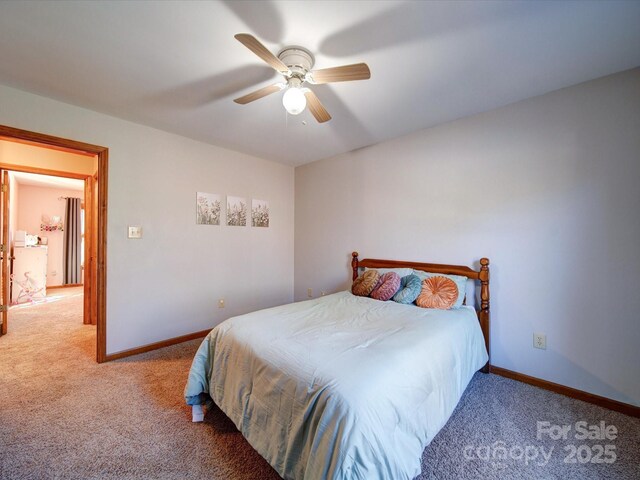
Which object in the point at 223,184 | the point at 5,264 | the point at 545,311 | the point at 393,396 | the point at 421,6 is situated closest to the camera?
the point at 393,396

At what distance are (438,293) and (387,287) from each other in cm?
47

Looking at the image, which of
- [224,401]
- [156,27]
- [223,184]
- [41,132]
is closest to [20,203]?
[41,132]

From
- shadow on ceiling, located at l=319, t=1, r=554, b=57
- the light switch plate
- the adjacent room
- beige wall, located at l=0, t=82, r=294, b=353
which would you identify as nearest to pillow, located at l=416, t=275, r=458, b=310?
the adjacent room

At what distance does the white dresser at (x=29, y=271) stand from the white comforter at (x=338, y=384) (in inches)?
219

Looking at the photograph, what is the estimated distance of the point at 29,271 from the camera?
5.01 m

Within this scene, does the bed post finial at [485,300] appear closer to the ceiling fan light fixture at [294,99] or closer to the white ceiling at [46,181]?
the ceiling fan light fixture at [294,99]

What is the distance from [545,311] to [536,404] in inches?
28.7

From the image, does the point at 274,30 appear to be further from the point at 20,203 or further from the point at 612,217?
the point at 20,203

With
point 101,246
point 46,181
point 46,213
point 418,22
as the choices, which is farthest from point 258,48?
point 46,213

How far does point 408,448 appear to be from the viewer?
1.16 metres

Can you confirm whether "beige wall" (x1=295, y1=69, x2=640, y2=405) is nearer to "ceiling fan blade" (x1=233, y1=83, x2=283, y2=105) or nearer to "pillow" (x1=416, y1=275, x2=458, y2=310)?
"pillow" (x1=416, y1=275, x2=458, y2=310)

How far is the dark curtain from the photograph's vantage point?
6281 millimetres

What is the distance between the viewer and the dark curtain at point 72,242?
6.28 m

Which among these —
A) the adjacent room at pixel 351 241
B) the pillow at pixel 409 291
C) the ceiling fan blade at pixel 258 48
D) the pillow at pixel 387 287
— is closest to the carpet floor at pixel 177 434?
the adjacent room at pixel 351 241
